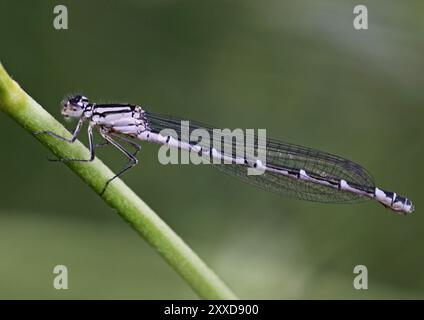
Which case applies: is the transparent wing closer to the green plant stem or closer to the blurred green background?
the blurred green background

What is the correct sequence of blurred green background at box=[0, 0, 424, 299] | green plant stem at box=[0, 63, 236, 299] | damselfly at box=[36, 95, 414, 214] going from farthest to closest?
blurred green background at box=[0, 0, 424, 299] < damselfly at box=[36, 95, 414, 214] < green plant stem at box=[0, 63, 236, 299]

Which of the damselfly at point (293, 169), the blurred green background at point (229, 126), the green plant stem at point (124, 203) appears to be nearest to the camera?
the green plant stem at point (124, 203)

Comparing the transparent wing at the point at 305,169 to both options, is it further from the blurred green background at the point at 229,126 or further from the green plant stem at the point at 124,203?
the green plant stem at the point at 124,203

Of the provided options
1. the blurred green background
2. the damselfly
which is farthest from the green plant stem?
the blurred green background

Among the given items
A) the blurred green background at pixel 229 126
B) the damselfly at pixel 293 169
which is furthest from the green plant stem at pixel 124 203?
the blurred green background at pixel 229 126

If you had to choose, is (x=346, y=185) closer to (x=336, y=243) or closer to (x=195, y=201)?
(x=336, y=243)

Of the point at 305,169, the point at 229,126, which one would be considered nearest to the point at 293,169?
the point at 305,169
